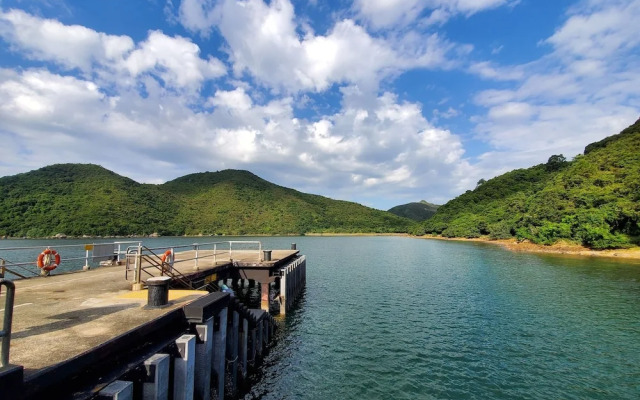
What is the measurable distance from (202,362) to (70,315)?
3592 millimetres

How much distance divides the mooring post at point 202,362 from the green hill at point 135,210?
117m

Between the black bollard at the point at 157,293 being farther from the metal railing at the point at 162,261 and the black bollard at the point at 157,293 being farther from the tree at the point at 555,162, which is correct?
the tree at the point at 555,162

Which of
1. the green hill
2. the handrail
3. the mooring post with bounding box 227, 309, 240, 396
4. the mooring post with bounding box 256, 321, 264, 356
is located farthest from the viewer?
the green hill

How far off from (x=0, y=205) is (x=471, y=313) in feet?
440

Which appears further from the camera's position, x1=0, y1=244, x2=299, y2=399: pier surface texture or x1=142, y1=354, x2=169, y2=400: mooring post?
x1=142, y1=354, x2=169, y2=400: mooring post

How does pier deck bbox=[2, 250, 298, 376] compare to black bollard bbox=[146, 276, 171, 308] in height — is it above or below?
below

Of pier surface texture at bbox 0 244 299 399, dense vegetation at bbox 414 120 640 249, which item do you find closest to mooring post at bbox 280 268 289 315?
pier surface texture at bbox 0 244 299 399

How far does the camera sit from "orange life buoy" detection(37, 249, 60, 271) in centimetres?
1352

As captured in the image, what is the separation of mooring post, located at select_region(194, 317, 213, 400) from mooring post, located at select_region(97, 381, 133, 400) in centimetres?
295

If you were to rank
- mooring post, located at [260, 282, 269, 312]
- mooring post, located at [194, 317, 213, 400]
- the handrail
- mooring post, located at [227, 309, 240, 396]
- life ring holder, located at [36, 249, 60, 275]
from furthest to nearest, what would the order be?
mooring post, located at [260, 282, 269, 312]
life ring holder, located at [36, 249, 60, 275]
mooring post, located at [227, 309, 240, 396]
mooring post, located at [194, 317, 213, 400]
the handrail

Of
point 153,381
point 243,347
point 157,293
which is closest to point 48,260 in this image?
point 157,293

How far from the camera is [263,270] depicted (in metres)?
20.0

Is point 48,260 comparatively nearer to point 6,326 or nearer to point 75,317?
point 75,317

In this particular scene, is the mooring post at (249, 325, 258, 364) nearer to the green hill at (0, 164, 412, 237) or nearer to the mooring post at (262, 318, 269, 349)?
the mooring post at (262, 318, 269, 349)
